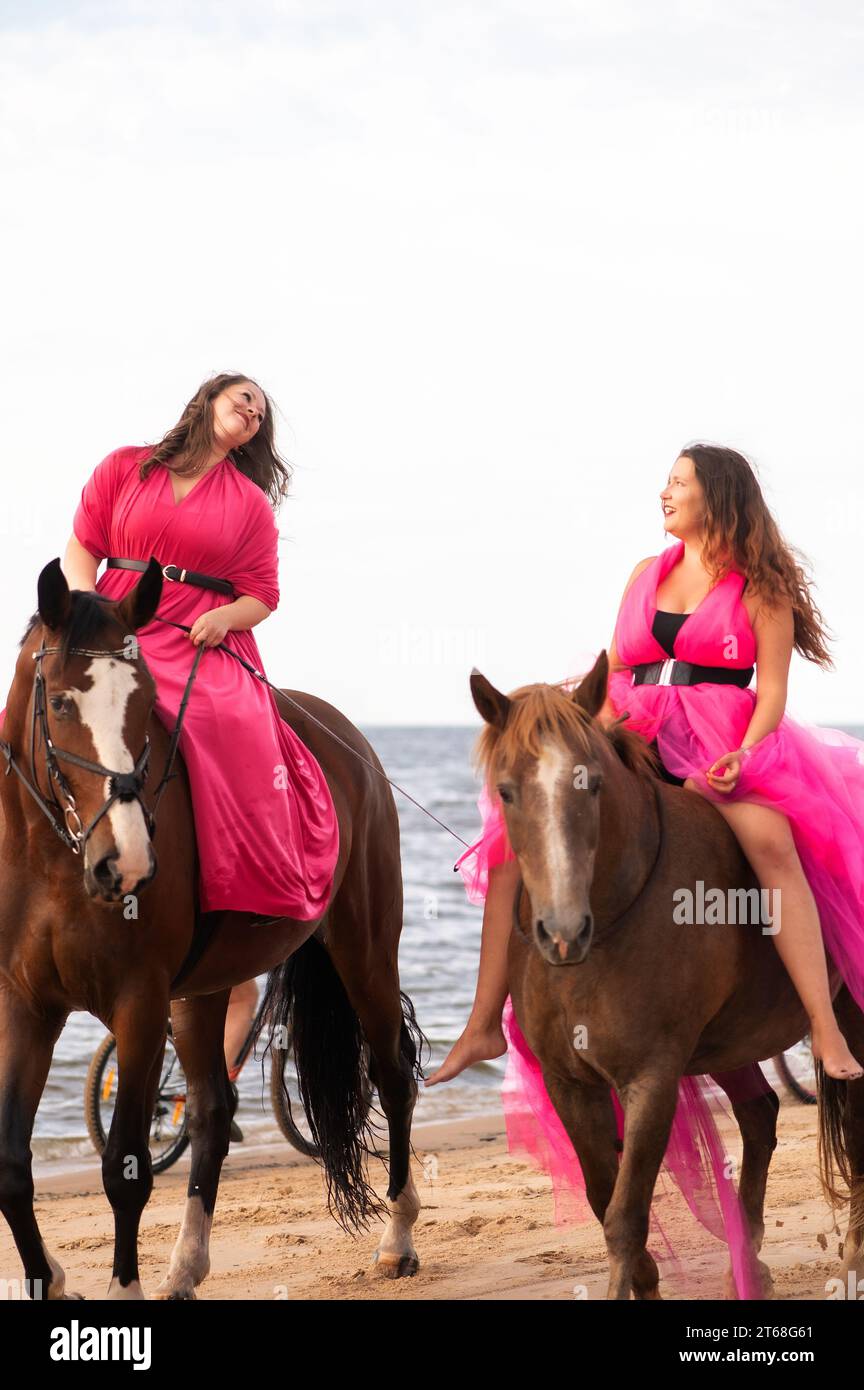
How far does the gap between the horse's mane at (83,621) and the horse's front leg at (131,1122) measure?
101cm

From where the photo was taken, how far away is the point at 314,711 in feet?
19.2

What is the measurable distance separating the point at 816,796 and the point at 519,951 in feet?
3.27

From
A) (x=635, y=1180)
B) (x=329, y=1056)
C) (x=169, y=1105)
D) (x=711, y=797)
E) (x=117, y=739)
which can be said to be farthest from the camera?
(x=169, y=1105)

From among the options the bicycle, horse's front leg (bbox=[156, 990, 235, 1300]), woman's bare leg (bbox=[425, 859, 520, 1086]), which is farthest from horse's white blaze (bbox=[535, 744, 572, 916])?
the bicycle

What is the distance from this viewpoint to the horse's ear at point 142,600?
4.28 meters

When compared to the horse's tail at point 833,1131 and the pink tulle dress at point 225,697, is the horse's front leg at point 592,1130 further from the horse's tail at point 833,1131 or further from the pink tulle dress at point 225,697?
the pink tulle dress at point 225,697

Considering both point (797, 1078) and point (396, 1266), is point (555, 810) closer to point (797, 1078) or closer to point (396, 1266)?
point (396, 1266)

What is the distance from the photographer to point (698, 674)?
4.71 meters

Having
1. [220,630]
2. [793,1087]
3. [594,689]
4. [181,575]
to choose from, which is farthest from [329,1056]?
[793,1087]

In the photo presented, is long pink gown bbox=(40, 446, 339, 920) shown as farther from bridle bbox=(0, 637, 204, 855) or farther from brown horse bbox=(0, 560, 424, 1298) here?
bridle bbox=(0, 637, 204, 855)

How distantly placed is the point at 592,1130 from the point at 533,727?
1.20m

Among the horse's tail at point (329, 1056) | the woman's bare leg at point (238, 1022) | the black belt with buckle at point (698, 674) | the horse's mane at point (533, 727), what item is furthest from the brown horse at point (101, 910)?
the woman's bare leg at point (238, 1022)
